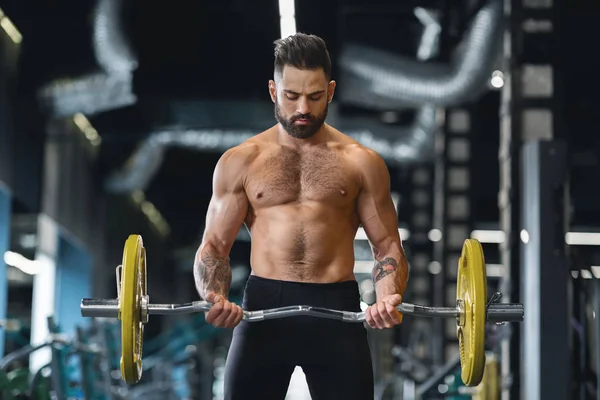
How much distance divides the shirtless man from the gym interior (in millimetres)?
261

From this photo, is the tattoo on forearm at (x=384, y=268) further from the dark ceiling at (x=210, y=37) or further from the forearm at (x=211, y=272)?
the dark ceiling at (x=210, y=37)

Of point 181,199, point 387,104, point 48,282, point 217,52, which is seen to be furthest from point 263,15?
point 181,199

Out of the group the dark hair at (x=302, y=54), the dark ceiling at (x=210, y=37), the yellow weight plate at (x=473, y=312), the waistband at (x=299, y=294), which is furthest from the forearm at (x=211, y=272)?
the dark ceiling at (x=210, y=37)

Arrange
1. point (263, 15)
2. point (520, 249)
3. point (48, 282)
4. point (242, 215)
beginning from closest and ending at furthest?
point (242, 215) < point (520, 249) < point (263, 15) < point (48, 282)

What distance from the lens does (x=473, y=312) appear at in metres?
3.20

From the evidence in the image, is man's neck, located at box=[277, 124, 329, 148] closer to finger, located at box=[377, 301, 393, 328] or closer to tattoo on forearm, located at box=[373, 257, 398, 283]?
tattoo on forearm, located at box=[373, 257, 398, 283]

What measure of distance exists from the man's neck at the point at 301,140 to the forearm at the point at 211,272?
413mm

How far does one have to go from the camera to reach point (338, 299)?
11.1 ft

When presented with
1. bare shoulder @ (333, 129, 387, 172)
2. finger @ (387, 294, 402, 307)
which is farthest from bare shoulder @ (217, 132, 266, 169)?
finger @ (387, 294, 402, 307)

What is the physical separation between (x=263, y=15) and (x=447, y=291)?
353 cm

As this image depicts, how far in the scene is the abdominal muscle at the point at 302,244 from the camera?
3.40 meters

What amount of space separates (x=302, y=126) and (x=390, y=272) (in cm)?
53

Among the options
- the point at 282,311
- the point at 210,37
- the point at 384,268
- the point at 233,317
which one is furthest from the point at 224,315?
the point at 210,37

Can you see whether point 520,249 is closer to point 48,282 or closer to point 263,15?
point 263,15
